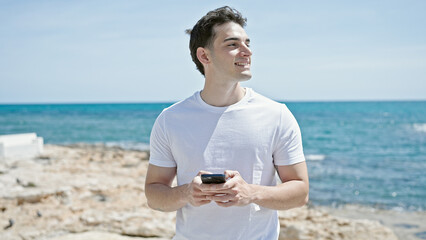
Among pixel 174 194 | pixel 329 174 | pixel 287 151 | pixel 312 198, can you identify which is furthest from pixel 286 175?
pixel 329 174

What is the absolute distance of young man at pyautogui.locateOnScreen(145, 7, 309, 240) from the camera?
2457 mm

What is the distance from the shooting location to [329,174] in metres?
17.7

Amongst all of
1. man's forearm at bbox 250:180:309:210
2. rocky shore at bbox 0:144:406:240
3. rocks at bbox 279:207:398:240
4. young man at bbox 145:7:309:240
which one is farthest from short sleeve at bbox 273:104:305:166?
rocks at bbox 279:207:398:240

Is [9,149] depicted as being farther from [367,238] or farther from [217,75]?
[217,75]

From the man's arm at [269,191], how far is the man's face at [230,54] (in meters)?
0.59

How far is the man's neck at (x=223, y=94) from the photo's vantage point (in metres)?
2.59

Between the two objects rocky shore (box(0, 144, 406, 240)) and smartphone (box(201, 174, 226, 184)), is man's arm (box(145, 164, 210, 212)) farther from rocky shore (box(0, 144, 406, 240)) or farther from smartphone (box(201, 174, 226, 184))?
rocky shore (box(0, 144, 406, 240))

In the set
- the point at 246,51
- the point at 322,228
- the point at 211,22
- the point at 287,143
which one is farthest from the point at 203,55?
the point at 322,228

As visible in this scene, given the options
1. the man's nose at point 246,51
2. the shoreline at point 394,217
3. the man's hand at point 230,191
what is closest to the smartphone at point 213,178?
the man's hand at point 230,191

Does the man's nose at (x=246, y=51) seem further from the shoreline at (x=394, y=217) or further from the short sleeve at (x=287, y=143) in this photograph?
the shoreline at (x=394, y=217)

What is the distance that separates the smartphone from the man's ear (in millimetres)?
807

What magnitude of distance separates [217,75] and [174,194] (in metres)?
0.73

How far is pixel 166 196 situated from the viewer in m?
2.48

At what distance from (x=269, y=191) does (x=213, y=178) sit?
378mm
